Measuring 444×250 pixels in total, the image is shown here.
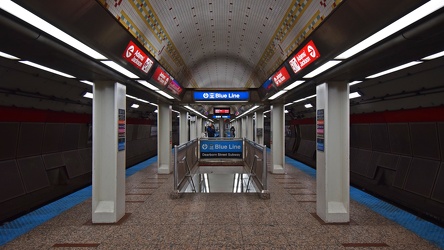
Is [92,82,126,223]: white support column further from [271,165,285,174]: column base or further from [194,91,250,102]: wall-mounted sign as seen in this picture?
[271,165,285,174]: column base

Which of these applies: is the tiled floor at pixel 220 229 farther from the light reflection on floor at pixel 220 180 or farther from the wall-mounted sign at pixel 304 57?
the light reflection on floor at pixel 220 180

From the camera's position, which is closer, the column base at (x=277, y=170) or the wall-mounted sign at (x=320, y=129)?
the wall-mounted sign at (x=320, y=129)

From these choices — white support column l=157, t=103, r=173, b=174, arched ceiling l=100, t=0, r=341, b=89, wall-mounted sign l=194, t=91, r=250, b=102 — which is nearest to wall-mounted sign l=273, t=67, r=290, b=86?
arched ceiling l=100, t=0, r=341, b=89

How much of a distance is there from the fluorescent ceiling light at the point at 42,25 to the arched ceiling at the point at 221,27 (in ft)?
2.82

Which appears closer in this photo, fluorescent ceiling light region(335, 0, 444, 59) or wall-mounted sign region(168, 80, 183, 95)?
fluorescent ceiling light region(335, 0, 444, 59)

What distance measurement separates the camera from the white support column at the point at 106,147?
4645 millimetres

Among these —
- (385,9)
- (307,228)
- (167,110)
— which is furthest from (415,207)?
(167,110)

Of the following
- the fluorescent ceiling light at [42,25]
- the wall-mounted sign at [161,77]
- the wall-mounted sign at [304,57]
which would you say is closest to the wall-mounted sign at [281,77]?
the wall-mounted sign at [304,57]

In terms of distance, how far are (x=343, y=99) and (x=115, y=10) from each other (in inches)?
161

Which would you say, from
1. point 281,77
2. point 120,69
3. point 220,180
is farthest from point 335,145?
point 220,180

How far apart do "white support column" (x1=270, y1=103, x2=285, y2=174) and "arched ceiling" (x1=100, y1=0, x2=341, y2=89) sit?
1.45 metres

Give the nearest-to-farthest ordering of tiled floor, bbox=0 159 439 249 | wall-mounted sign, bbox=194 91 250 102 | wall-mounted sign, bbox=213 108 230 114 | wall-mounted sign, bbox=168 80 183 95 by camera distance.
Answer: tiled floor, bbox=0 159 439 249 < wall-mounted sign, bbox=168 80 183 95 < wall-mounted sign, bbox=194 91 250 102 < wall-mounted sign, bbox=213 108 230 114

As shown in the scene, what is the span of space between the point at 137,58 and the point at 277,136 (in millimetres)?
6805

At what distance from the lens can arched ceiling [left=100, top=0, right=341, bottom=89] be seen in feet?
14.9
